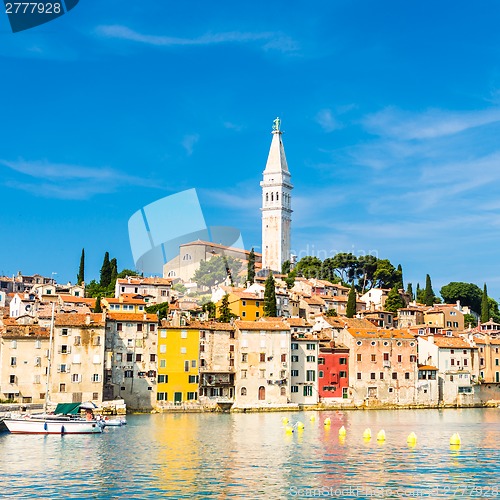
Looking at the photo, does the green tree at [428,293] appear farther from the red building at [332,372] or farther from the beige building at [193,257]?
the red building at [332,372]

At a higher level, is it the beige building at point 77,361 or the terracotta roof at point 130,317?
the terracotta roof at point 130,317

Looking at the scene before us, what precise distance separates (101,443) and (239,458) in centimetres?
953

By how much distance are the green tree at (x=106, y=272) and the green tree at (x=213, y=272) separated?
17482mm

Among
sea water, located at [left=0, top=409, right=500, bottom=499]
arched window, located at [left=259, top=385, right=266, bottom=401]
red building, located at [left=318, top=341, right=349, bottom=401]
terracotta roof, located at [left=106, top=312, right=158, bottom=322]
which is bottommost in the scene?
sea water, located at [left=0, top=409, right=500, bottom=499]

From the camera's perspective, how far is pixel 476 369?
76.8 meters

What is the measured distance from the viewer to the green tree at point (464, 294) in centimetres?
10562

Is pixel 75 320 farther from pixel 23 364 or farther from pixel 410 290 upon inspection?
pixel 410 290

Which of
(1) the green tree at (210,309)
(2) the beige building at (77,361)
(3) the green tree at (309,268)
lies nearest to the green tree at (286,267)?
(3) the green tree at (309,268)

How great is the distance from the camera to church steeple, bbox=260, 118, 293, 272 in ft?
426

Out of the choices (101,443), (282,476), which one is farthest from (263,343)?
(282,476)

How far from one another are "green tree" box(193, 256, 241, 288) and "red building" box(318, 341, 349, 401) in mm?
43569

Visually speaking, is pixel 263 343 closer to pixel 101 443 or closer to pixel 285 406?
pixel 285 406

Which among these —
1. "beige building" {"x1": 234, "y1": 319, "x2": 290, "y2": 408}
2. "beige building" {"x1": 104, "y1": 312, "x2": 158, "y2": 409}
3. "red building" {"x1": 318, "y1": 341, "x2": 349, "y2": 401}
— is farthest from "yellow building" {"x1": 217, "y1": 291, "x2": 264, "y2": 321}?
"beige building" {"x1": 104, "y1": 312, "x2": 158, "y2": 409}

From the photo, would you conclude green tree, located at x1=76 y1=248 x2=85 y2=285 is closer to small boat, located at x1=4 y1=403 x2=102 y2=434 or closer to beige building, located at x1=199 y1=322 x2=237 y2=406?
beige building, located at x1=199 y1=322 x2=237 y2=406
